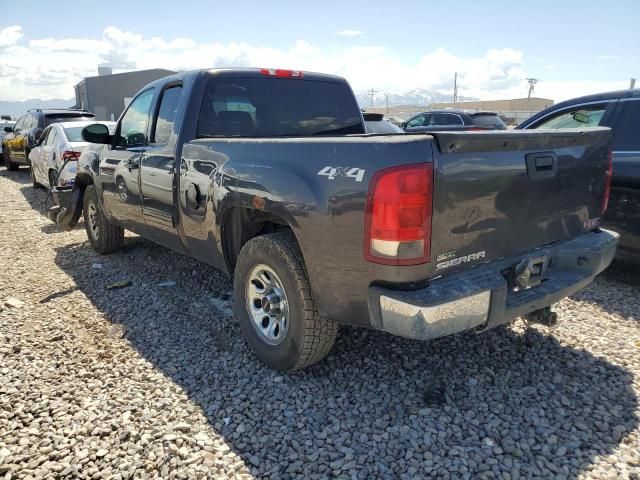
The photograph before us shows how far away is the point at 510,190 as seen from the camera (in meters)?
2.58

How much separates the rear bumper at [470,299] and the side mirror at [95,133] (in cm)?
360

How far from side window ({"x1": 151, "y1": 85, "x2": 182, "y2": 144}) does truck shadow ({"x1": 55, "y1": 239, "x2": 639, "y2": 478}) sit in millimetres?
1540

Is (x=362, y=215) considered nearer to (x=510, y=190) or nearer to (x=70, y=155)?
(x=510, y=190)

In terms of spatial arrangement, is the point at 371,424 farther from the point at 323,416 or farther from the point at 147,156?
the point at 147,156

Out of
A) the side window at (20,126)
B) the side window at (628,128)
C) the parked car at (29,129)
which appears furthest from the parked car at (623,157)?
the side window at (20,126)

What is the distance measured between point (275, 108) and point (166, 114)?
930 millimetres

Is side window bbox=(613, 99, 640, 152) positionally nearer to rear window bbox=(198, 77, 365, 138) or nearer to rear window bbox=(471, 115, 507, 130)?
rear window bbox=(198, 77, 365, 138)

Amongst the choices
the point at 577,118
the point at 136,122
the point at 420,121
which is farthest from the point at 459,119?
the point at 136,122

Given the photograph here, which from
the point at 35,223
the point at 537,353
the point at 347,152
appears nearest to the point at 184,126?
the point at 347,152

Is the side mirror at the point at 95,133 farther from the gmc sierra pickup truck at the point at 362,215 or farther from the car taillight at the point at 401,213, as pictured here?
the car taillight at the point at 401,213

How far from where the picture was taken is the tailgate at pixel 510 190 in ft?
7.63

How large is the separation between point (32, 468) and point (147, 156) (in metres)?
2.58

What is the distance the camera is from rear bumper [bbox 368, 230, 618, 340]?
227 centimetres

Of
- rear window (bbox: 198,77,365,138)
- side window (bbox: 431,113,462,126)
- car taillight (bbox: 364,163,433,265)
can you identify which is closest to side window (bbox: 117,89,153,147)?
rear window (bbox: 198,77,365,138)
